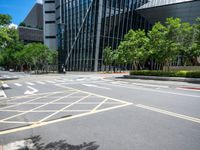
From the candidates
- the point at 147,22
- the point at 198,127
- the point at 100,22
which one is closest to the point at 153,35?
the point at 198,127

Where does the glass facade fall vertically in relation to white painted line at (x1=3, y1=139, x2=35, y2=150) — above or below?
above

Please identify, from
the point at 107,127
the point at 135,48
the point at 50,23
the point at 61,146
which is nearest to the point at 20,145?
the point at 61,146

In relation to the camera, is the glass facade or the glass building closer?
the glass building

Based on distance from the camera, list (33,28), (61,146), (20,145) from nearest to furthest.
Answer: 1. (61,146)
2. (20,145)
3. (33,28)

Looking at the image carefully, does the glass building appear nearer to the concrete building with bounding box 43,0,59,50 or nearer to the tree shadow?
the concrete building with bounding box 43,0,59,50

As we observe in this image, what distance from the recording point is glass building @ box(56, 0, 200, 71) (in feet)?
180

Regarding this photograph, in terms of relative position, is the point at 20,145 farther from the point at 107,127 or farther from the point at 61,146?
the point at 107,127

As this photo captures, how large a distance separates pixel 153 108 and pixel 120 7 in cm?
5359

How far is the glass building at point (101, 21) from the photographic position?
5478cm

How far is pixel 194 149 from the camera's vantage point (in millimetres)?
4805

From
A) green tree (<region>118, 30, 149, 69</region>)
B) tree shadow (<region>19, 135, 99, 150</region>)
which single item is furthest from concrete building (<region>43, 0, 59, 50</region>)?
tree shadow (<region>19, 135, 99, 150</region>)

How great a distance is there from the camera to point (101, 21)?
2170 inches

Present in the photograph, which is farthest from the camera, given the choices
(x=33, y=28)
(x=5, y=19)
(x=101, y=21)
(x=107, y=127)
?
(x=33, y=28)

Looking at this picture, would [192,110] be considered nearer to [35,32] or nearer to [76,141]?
[76,141]
